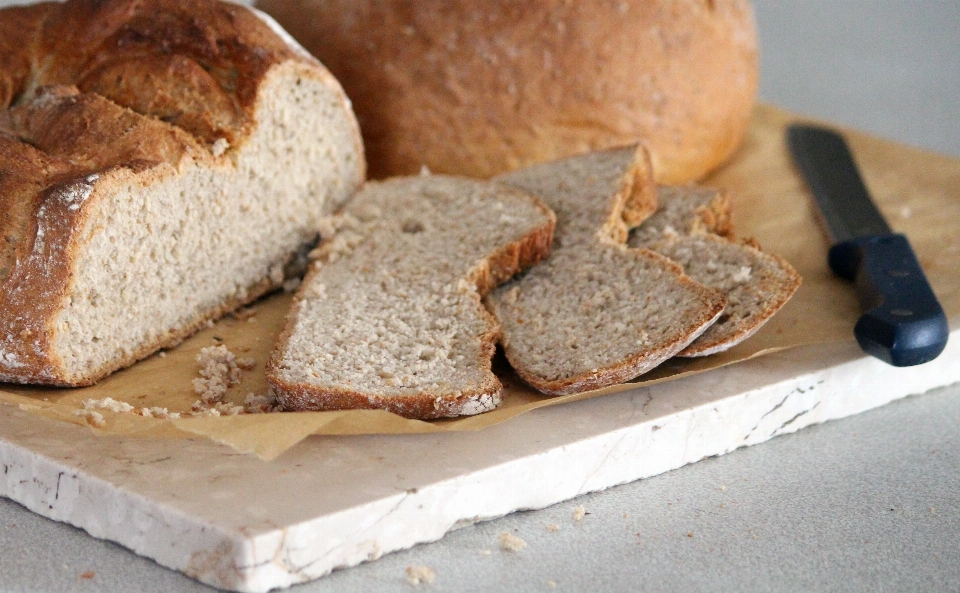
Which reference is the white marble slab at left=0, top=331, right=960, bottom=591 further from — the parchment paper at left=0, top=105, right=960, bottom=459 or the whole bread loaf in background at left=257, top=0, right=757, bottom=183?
the whole bread loaf in background at left=257, top=0, right=757, bottom=183

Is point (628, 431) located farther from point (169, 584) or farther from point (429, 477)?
point (169, 584)

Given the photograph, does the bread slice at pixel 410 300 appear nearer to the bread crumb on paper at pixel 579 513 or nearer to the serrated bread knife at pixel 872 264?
the bread crumb on paper at pixel 579 513

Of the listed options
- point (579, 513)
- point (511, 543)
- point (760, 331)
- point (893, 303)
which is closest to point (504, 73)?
point (760, 331)

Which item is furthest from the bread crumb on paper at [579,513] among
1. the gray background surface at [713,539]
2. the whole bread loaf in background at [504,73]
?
the whole bread loaf in background at [504,73]

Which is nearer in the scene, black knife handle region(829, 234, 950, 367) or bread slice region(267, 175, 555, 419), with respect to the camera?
bread slice region(267, 175, 555, 419)

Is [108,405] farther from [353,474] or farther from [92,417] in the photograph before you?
[353,474]

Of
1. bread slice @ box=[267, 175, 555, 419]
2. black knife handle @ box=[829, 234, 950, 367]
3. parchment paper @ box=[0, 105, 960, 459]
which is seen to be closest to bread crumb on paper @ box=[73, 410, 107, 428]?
parchment paper @ box=[0, 105, 960, 459]
